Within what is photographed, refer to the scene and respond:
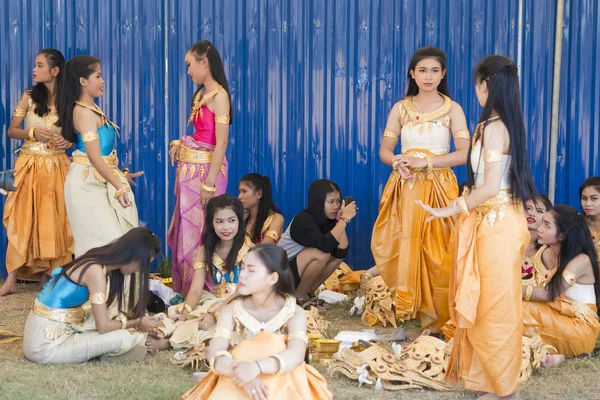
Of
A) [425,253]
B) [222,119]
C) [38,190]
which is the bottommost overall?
[425,253]

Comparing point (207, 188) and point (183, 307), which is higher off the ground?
point (207, 188)

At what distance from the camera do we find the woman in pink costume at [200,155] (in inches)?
226

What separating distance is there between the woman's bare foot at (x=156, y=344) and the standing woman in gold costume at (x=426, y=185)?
4.60 feet


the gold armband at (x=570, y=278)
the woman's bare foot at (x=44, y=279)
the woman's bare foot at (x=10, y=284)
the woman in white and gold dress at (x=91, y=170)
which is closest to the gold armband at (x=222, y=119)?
the woman in white and gold dress at (x=91, y=170)

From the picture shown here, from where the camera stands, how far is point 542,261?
5.16 meters

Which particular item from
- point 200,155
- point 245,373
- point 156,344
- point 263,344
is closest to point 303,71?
point 200,155

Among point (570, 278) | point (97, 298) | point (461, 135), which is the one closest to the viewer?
point (97, 298)

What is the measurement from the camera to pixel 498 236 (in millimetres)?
4027

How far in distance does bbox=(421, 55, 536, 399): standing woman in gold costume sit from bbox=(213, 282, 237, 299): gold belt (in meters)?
1.72

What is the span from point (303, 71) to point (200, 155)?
1.37 meters

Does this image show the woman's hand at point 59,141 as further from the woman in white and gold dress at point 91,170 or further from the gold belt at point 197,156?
the gold belt at point 197,156

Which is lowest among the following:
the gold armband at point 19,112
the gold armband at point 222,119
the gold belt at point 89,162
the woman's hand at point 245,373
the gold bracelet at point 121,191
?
the woman's hand at point 245,373

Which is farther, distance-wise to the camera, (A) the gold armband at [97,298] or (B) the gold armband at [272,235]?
(B) the gold armband at [272,235]

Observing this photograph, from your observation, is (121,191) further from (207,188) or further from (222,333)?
(222,333)
